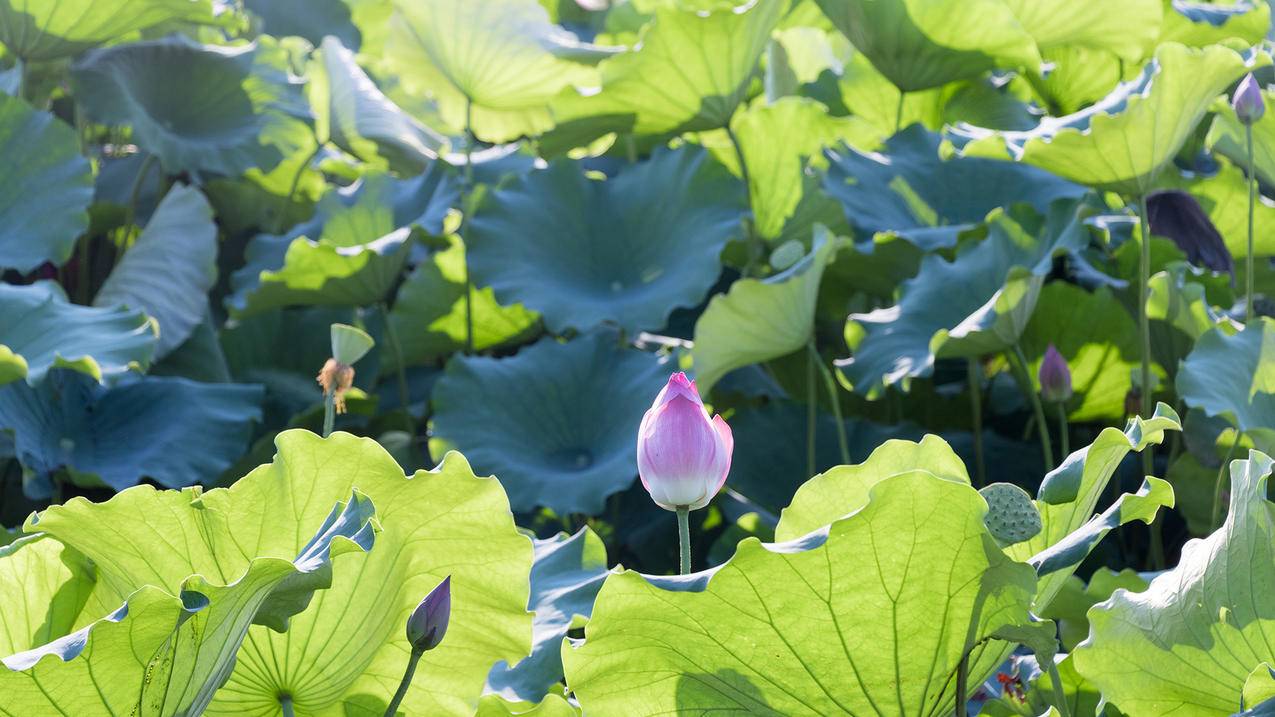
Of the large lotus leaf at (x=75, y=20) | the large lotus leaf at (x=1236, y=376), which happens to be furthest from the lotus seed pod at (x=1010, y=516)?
the large lotus leaf at (x=75, y=20)

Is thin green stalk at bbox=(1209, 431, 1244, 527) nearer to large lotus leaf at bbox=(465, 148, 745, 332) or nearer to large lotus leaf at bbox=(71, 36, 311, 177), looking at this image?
large lotus leaf at bbox=(465, 148, 745, 332)

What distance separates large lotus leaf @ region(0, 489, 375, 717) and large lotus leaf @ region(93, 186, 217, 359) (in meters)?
1.19

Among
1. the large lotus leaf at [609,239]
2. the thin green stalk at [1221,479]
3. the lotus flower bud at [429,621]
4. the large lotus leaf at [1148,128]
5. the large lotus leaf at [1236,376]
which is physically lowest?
the large lotus leaf at [609,239]

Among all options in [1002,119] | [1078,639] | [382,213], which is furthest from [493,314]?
[1078,639]

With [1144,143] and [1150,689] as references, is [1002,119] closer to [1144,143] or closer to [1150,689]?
[1144,143]

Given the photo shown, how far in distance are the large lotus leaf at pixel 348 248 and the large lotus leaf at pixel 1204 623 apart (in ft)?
4.14

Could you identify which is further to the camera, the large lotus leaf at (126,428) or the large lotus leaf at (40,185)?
the large lotus leaf at (40,185)

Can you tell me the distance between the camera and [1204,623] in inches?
32.3

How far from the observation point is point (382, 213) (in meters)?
2.15

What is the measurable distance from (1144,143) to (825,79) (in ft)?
2.80

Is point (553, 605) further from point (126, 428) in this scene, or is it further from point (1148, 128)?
point (126, 428)

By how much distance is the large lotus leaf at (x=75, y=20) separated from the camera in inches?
75.7

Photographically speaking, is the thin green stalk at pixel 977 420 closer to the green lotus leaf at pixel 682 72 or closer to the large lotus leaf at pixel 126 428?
the green lotus leaf at pixel 682 72

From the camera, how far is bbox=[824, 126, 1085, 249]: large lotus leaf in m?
1.89
